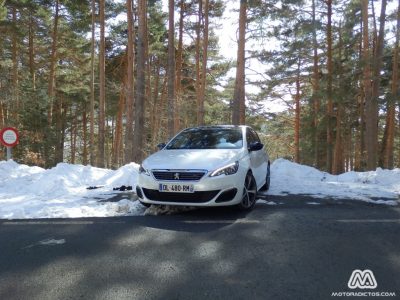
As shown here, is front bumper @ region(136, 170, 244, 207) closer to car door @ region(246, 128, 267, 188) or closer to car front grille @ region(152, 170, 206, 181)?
car front grille @ region(152, 170, 206, 181)

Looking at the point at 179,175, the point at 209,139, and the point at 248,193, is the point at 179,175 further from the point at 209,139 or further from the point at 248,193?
the point at 209,139

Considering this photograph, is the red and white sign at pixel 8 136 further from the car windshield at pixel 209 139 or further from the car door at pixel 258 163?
the car door at pixel 258 163

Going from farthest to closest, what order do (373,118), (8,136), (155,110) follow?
(155,110), (373,118), (8,136)

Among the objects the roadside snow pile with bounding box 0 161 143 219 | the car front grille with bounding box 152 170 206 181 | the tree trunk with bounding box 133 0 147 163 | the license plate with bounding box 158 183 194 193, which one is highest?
the tree trunk with bounding box 133 0 147 163

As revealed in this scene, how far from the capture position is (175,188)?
598 centimetres

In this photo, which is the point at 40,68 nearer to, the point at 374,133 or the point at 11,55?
the point at 11,55

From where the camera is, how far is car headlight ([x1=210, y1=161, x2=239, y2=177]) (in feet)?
19.4

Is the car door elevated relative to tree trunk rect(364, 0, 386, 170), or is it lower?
lower

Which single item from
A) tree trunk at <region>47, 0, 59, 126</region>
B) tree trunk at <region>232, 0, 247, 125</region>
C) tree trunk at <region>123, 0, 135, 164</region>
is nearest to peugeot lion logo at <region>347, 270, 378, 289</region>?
tree trunk at <region>232, 0, 247, 125</region>

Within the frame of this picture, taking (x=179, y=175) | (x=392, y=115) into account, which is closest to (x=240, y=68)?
(x=179, y=175)

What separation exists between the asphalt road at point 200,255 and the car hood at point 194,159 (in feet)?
2.91

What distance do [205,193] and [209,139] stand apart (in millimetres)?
1994

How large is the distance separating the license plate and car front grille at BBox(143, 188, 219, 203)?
79mm

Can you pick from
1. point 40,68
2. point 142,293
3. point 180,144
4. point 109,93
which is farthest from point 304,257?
point 40,68
